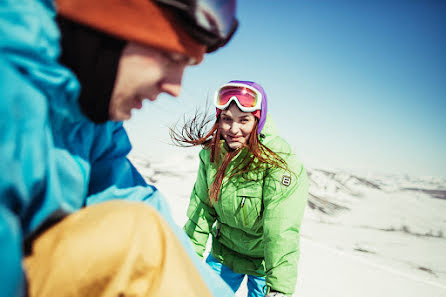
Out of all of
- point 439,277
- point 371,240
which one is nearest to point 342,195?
point 371,240

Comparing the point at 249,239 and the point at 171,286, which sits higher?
the point at 171,286

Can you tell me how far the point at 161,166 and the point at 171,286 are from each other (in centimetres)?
975

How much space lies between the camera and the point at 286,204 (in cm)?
185

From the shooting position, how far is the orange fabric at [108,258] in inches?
24.6

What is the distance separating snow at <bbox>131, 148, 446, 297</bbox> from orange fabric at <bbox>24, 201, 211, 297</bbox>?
10.1ft

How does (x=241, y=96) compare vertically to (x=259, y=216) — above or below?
above

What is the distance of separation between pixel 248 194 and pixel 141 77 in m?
1.54

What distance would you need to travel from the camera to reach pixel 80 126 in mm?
995

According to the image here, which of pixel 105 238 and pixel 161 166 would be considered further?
pixel 161 166

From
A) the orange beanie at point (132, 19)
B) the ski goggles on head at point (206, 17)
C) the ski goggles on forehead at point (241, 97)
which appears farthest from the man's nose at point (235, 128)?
the orange beanie at point (132, 19)

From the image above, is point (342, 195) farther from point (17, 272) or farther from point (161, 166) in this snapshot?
point (17, 272)

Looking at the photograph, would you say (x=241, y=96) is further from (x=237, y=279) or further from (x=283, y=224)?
(x=237, y=279)

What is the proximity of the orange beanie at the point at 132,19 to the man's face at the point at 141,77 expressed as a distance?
0.13 feet

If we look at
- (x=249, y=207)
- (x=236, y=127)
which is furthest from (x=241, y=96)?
(x=249, y=207)
